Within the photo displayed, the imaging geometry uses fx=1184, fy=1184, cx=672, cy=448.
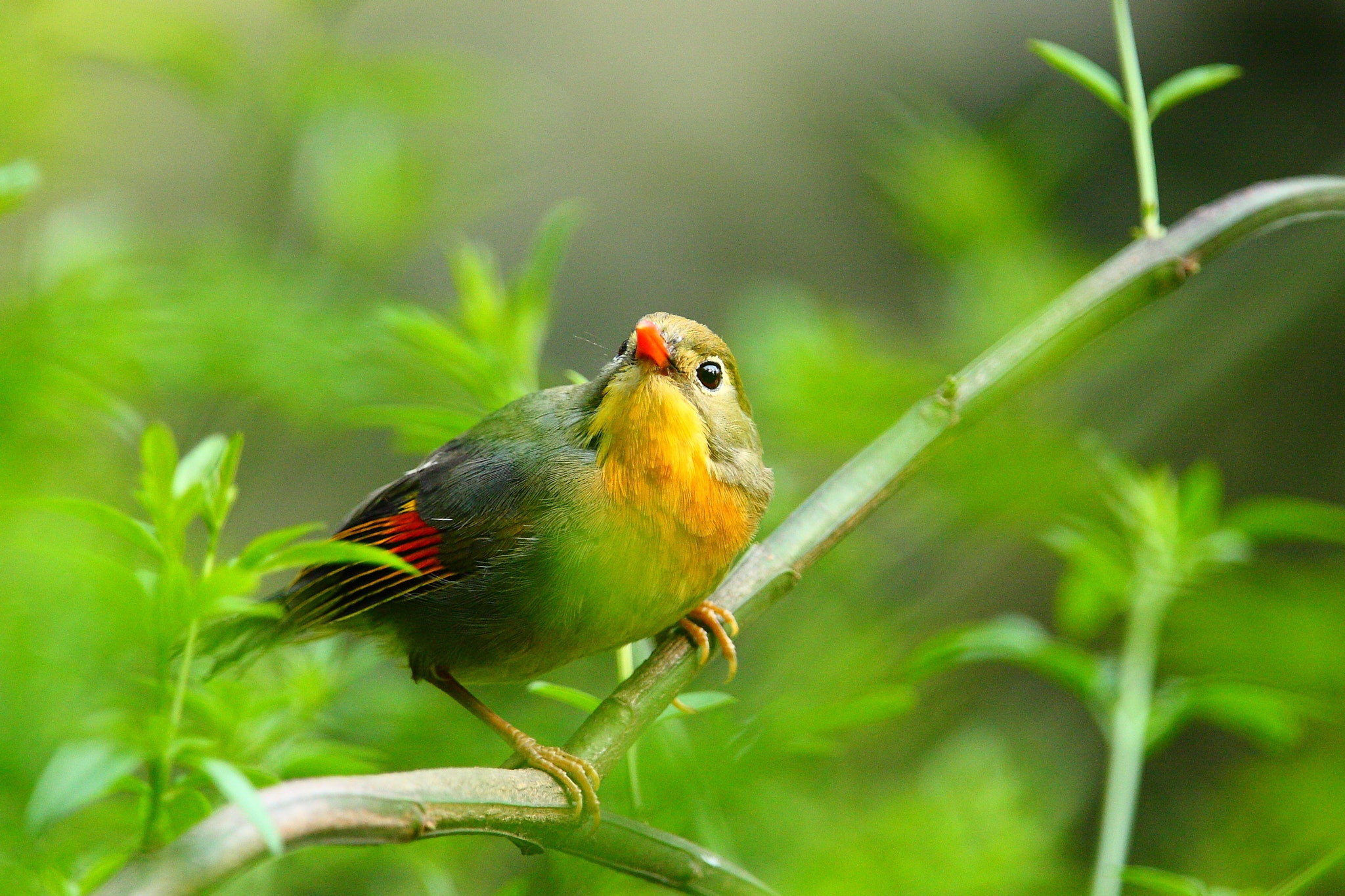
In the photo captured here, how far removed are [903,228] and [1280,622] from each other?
1.68 meters

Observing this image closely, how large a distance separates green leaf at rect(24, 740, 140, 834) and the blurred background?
0.07ft

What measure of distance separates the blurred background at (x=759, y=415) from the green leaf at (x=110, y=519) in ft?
0.08

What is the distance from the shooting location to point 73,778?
92 cm

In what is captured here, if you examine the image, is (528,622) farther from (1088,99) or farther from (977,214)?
(1088,99)

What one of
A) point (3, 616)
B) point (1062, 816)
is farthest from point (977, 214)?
point (3, 616)

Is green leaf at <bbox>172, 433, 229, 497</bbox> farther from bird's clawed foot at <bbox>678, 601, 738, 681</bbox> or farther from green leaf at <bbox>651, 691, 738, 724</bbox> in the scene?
bird's clawed foot at <bbox>678, 601, 738, 681</bbox>

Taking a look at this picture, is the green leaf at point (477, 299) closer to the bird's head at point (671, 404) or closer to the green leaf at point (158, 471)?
the bird's head at point (671, 404)

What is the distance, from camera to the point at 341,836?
1.24 metres

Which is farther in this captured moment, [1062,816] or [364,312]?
[364,312]

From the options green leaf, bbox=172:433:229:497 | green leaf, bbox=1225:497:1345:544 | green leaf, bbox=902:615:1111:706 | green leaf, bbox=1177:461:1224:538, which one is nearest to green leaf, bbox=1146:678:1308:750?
green leaf, bbox=902:615:1111:706

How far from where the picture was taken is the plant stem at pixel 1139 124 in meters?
2.08

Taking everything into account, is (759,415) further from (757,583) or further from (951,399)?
(951,399)

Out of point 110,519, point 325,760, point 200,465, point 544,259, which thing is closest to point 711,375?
point 544,259

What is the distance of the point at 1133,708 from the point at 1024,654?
27 cm
